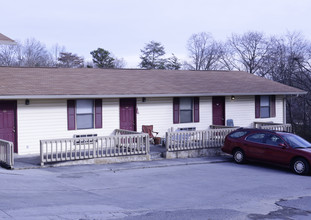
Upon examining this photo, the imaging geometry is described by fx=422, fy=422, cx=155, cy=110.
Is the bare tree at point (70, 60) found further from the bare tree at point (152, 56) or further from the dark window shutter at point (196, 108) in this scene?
the dark window shutter at point (196, 108)

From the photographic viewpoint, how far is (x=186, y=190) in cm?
1211

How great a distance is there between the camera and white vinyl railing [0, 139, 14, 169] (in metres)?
14.1

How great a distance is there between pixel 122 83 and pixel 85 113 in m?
3.08

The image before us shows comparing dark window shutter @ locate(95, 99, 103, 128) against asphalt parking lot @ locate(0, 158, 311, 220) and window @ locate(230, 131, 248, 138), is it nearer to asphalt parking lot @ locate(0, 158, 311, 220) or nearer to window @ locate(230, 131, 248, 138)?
asphalt parking lot @ locate(0, 158, 311, 220)

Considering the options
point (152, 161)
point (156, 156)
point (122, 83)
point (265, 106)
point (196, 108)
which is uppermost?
point (122, 83)

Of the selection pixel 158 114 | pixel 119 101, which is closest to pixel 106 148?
pixel 119 101

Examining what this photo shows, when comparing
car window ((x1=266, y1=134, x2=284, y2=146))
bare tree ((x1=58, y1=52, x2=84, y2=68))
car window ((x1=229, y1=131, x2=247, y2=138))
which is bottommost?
car window ((x1=266, y1=134, x2=284, y2=146))

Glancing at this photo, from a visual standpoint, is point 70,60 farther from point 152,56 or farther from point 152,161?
point 152,161

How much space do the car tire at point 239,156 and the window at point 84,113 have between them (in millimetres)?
6279

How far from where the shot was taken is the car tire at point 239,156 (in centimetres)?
1747

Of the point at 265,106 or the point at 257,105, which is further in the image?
the point at 265,106

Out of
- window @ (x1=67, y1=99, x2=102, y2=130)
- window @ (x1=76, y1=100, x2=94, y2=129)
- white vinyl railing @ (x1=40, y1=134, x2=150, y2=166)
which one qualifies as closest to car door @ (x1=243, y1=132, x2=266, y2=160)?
white vinyl railing @ (x1=40, y1=134, x2=150, y2=166)

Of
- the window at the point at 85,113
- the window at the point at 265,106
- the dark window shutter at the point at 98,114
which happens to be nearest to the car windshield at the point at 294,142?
the dark window shutter at the point at 98,114

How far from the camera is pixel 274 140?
16.4m
